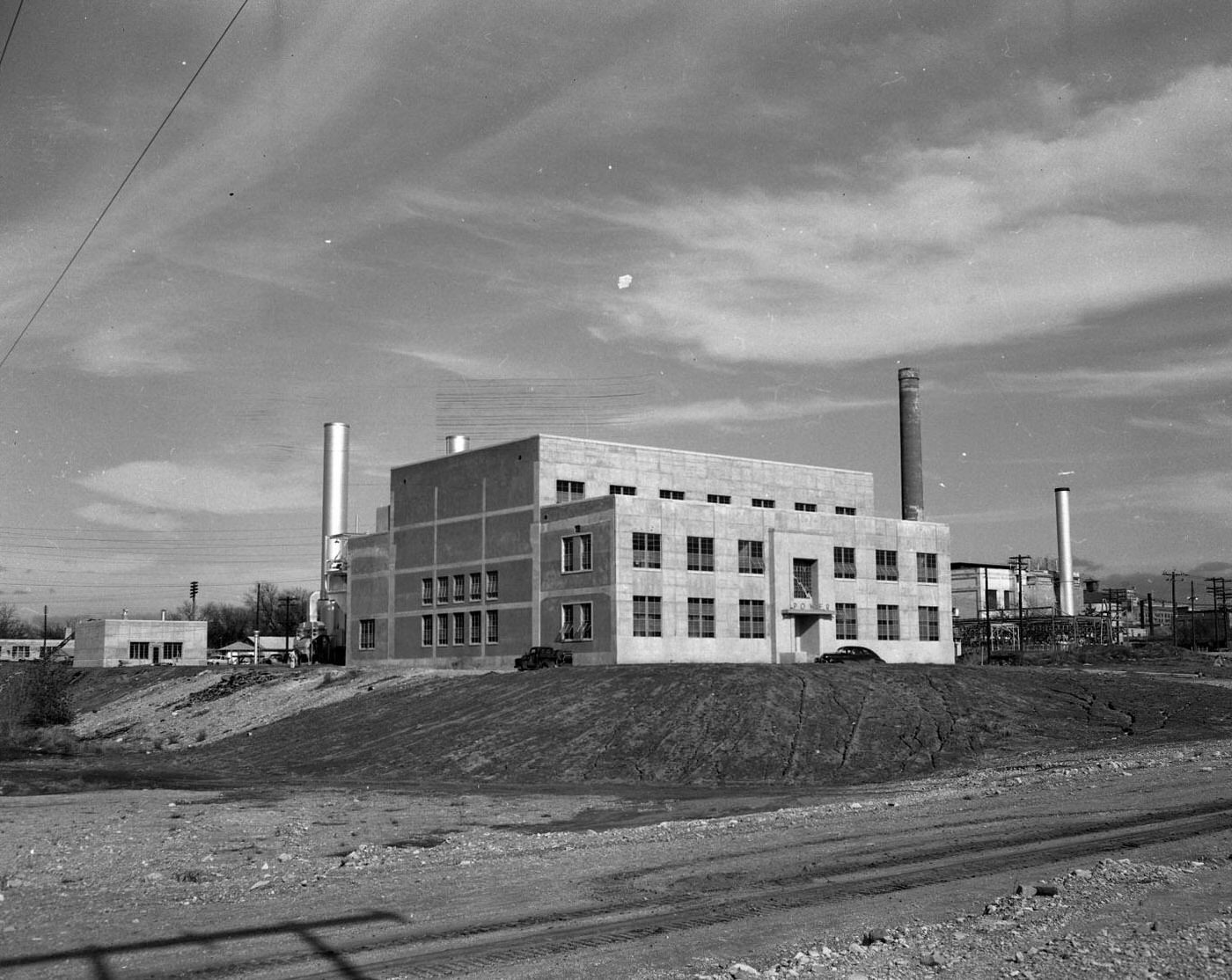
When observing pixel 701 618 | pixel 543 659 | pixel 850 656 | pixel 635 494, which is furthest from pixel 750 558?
pixel 543 659

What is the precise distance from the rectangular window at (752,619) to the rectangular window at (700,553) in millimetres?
3275

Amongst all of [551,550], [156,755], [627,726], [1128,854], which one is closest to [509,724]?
[627,726]

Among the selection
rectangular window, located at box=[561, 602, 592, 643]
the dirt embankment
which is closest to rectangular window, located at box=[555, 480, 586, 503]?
rectangular window, located at box=[561, 602, 592, 643]

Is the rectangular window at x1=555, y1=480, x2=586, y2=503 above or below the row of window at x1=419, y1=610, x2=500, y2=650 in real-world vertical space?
above

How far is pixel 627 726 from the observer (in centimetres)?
4447

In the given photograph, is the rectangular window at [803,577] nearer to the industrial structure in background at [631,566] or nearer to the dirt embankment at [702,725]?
the industrial structure in background at [631,566]

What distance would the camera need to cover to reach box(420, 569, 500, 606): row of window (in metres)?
76.5

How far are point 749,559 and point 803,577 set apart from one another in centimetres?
410

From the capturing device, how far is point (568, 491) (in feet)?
251

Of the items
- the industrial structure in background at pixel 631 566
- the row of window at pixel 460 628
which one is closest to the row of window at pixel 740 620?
the industrial structure in background at pixel 631 566

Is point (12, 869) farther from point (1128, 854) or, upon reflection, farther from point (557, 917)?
point (1128, 854)

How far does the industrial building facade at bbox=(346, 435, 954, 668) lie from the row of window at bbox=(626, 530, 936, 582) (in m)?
0.10

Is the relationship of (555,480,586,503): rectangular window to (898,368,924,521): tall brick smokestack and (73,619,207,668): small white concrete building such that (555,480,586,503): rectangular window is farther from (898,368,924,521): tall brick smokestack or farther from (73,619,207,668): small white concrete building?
(73,619,207,668): small white concrete building

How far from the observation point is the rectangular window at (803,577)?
7412 cm
